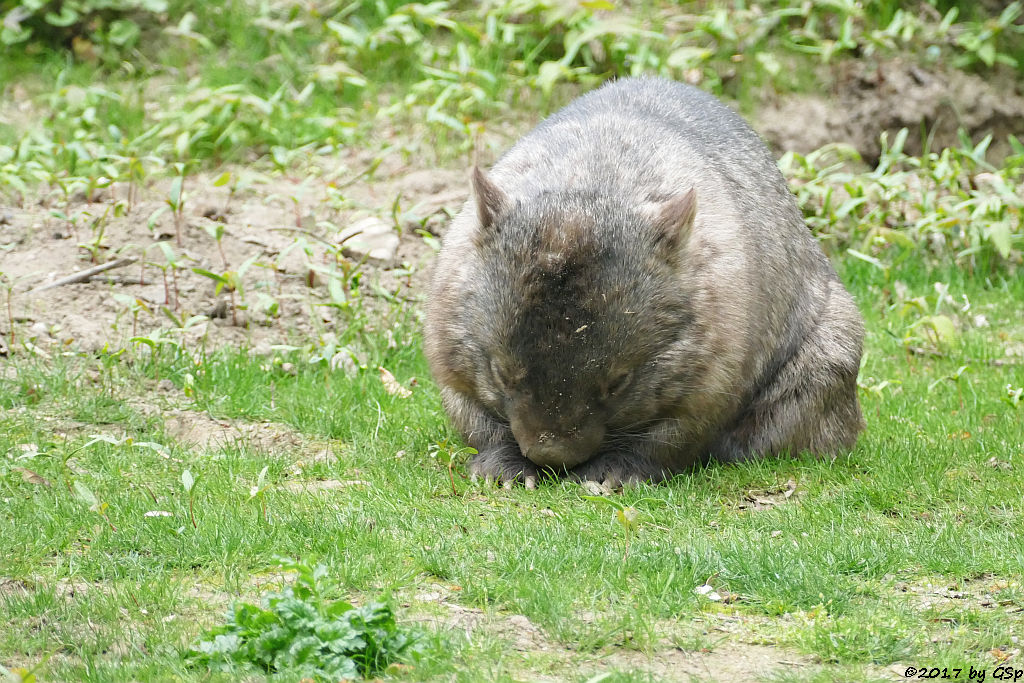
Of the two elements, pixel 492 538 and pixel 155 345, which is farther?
pixel 155 345

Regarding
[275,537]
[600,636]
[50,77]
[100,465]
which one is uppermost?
[600,636]

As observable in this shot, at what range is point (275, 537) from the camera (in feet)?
14.1

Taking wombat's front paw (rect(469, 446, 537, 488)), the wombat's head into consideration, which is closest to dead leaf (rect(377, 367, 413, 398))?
wombat's front paw (rect(469, 446, 537, 488))

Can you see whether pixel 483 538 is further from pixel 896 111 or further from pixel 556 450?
pixel 896 111

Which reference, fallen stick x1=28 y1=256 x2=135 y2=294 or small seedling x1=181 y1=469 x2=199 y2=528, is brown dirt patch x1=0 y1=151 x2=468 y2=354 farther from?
small seedling x1=181 y1=469 x2=199 y2=528

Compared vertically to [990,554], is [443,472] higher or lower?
lower

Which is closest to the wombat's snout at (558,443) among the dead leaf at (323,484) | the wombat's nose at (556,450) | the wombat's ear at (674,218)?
the wombat's nose at (556,450)

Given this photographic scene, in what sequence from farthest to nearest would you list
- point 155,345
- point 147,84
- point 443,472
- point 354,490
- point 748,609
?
point 147,84
point 155,345
point 443,472
point 354,490
point 748,609

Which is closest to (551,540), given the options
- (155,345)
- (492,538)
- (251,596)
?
(492,538)

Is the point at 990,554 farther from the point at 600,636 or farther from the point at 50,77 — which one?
the point at 50,77

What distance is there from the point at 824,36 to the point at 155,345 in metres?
6.52

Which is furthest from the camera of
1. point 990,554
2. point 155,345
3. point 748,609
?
point 155,345

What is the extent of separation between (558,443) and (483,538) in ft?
1.91

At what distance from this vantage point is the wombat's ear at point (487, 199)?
190 inches
